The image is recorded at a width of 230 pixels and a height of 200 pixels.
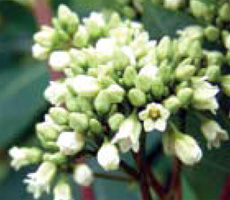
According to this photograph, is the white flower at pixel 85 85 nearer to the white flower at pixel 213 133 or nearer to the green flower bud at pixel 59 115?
the green flower bud at pixel 59 115

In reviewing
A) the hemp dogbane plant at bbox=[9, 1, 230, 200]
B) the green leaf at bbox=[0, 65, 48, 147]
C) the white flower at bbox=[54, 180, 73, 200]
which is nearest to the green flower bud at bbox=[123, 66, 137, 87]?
the hemp dogbane plant at bbox=[9, 1, 230, 200]

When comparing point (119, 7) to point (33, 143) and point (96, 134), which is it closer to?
point (96, 134)

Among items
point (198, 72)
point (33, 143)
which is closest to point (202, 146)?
point (198, 72)

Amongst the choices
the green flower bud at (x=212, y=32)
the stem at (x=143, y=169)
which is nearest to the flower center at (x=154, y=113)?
the stem at (x=143, y=169)

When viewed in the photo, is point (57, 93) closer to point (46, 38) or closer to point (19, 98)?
point (46, 38)

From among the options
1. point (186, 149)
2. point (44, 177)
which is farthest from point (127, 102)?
point (44, 177)

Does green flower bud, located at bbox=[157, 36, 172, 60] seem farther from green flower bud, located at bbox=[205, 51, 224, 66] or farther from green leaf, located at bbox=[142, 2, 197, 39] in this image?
green leaf, located at bbox=[142, 2, 197, 39]

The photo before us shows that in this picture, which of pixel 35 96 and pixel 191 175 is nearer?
pixel 191 175
